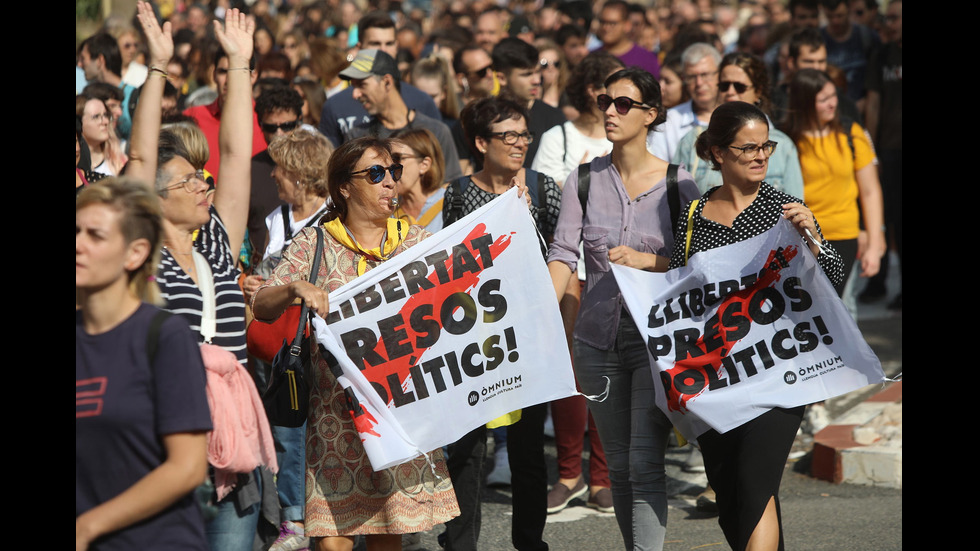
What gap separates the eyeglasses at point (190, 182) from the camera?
418 cm

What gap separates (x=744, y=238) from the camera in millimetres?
4445

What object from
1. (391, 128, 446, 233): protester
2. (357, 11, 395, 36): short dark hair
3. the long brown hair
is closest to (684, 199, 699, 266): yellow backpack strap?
(391, 128, 446, 233): protester

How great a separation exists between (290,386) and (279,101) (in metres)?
3.32

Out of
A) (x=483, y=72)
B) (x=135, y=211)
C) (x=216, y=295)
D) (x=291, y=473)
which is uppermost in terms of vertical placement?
(x=483, y=72)

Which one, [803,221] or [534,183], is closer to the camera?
[803,221]

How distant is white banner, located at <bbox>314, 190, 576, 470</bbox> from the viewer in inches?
164

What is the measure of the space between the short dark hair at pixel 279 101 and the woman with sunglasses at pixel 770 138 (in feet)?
7.89

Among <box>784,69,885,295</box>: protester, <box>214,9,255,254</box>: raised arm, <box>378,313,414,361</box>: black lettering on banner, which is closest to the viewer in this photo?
<box>378,313,414,361</box>: black lettering on banner

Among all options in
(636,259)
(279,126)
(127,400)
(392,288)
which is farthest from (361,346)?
(279,126)

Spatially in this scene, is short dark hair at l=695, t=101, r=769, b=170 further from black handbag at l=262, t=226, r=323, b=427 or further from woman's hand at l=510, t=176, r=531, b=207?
black handbag at l=262, t=226, r=323, b=427

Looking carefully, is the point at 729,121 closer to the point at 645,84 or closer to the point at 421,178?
the point at 645,84

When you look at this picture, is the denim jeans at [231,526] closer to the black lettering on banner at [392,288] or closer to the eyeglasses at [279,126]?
the black lettering on banner at [392,288]

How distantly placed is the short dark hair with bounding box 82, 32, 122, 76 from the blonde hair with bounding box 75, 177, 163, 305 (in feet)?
22.3
